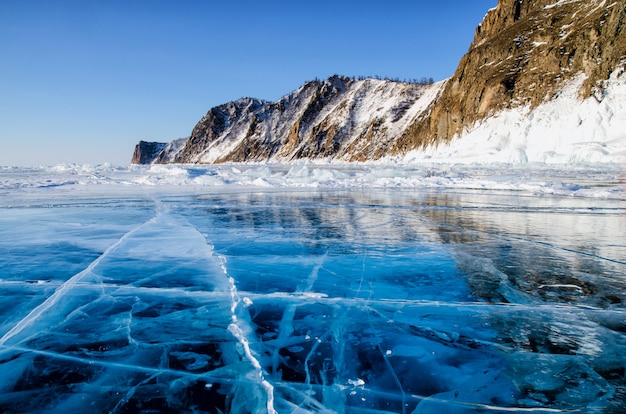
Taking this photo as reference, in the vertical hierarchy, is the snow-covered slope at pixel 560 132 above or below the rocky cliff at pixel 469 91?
below

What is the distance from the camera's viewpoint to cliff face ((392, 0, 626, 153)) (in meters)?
41.4

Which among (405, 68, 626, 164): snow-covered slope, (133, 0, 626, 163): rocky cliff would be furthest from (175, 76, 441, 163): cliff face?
(405, 68, 626, 164): snow-covered slope

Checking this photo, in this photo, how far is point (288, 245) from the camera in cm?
592

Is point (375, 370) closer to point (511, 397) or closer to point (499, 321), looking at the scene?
point (511, 397)

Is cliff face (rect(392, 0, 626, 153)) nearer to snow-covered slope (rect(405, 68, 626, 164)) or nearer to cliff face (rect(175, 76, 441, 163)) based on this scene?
snow-covered slope (rect(405, 68, 626, 164))

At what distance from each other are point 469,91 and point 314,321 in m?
59.8

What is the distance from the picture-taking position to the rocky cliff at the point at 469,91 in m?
43.4

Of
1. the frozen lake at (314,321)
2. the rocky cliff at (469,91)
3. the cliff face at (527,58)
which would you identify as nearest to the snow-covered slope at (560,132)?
the rocky cliff at (469,91)

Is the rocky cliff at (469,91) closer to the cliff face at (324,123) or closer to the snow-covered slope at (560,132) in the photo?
the cliff face at (324,123)

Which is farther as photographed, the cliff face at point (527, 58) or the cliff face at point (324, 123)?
the cliff face at point (324, 123)

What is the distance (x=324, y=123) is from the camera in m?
99.8

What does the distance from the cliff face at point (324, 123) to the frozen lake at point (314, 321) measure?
73.6m

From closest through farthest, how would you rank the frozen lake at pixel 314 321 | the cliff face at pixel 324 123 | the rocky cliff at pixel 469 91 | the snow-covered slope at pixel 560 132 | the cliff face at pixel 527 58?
the frozen lake at pixel 314 321, the snow-covered slope at pixel 560 132, the cliff face at pixel 527 58, the rocky cliff at pixel 469 91, the cliff face at pixel 324 123

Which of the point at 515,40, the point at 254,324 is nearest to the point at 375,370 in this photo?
the point at 254,324
